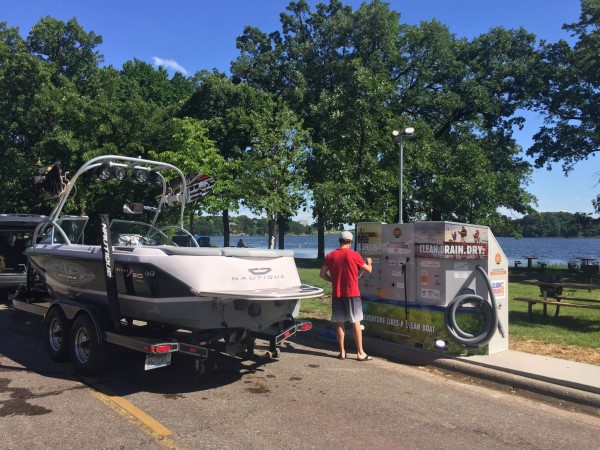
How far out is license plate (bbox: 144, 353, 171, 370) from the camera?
5.26 meters

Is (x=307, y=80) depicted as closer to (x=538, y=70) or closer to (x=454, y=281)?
(x=538, y=70)

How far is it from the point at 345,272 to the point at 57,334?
3991 mm

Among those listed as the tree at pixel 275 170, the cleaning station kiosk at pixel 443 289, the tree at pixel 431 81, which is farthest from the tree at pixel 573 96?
the cleaning station kiosk at pixel 443 289

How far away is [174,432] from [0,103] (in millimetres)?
24526

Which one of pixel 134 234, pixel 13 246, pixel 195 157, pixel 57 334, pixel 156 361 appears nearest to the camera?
pixel 156 361

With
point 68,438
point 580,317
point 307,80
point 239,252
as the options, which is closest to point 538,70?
point 307,80

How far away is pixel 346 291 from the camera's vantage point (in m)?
7.27

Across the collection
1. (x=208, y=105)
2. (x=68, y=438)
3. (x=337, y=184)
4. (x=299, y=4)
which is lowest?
(x=68, y=438)

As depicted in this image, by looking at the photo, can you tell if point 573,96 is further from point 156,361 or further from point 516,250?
point 516,250

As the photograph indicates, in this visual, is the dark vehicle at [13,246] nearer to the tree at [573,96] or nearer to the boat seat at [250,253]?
the boat seat at [250,253]

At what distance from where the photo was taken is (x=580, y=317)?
10273 millimetres

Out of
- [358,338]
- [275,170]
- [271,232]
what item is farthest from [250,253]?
[271,232]

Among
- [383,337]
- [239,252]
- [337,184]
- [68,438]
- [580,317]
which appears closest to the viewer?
[68,438]

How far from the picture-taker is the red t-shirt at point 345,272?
729cm
